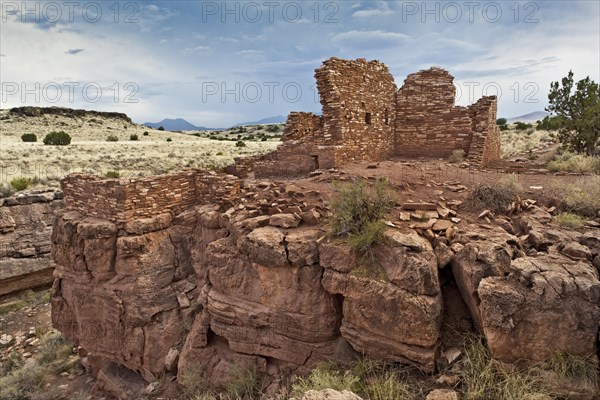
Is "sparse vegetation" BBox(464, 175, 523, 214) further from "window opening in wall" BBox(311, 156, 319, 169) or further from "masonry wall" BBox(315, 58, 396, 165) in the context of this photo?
"window opening in wall" BBox(311, 156, 319, 169)

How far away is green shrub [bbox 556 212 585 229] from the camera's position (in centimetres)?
579

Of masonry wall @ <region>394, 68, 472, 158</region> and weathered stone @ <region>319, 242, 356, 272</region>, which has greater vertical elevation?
masonry wall @ <region>394, 68, 472, 158</region>

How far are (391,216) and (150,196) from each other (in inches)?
214

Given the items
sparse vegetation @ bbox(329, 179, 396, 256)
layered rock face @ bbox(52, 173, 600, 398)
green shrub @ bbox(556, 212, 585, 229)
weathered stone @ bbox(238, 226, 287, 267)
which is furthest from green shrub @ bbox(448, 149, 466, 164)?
weathered stone @ bbox(238, 226, 287, 267)

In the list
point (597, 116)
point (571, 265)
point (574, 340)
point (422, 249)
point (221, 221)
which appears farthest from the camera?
point (597, 116)

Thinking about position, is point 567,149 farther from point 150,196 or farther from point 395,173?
point 150,196

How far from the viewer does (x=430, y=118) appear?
521 inches

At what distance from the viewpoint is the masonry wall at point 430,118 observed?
12898mm

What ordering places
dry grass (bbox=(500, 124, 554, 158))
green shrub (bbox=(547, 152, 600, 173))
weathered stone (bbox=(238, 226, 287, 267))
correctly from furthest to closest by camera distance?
dry grass (bbox=(500, 124, 554, 158)) < green shrub (bbox=(547, 152, 600, 173)) < weathered stone (bbox=(238, 226, 287, 267))

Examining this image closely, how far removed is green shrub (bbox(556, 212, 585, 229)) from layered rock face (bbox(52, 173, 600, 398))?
55 cm

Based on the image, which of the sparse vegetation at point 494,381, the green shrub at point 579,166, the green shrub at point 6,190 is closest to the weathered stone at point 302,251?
the sparse vegetation at point 494,381

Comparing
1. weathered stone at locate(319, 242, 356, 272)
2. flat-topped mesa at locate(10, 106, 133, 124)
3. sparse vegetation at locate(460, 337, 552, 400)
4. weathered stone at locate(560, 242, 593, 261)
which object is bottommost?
sparse vegetation at locate(460, 337, 552, 400)

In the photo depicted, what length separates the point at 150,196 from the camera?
28.2ft

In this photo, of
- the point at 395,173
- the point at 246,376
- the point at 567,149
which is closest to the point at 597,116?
the point at 567,149
